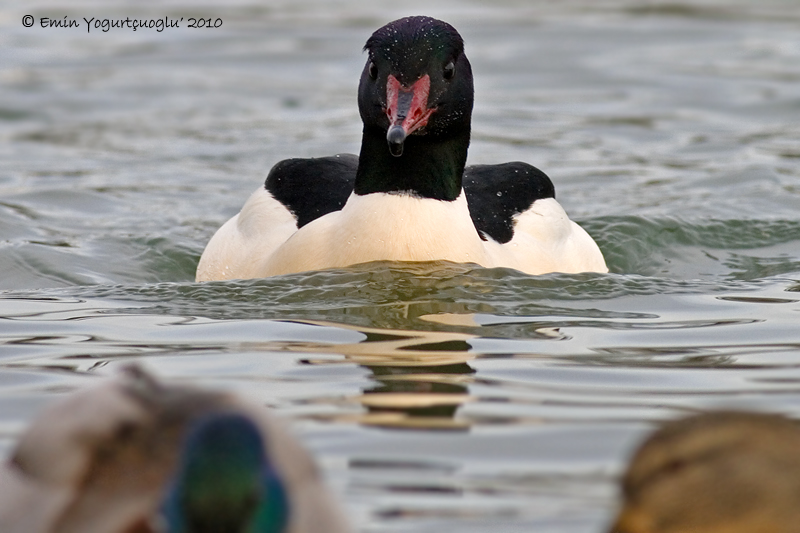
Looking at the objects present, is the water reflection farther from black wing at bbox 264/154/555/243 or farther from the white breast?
black wing at bbox 264/154/555/243

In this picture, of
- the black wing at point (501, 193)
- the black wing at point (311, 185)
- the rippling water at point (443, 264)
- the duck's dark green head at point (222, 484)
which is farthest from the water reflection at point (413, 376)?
the duck's dark green head at point (222, 484)

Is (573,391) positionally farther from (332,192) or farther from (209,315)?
(332,192)

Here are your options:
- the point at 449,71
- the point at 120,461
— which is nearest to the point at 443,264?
the point at 449,71


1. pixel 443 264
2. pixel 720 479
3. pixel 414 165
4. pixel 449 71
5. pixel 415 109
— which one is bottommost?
pixel 443 264

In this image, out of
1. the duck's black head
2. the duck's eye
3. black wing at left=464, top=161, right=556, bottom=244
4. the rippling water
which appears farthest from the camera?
black wing at left=464, top=161, right=556, bottom=244

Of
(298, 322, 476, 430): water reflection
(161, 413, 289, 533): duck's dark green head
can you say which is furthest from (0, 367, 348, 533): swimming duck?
(298, 322, 476, 430): water reflection

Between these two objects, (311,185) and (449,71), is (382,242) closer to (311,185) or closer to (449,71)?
(449,71)

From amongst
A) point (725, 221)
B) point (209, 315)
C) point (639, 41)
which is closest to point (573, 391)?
point (209, 315)

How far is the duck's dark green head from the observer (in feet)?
10.6

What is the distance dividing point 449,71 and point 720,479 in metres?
4.66

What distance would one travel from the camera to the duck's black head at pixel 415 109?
7805 millimetres

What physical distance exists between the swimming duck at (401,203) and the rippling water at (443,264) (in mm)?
226

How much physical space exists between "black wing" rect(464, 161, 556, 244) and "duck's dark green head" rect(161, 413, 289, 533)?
581 cm

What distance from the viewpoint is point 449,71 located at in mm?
8031
